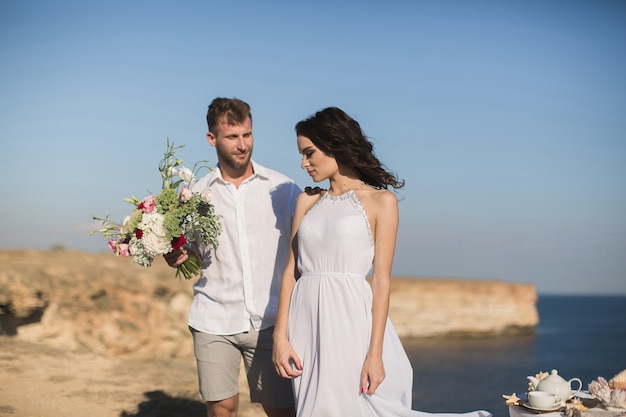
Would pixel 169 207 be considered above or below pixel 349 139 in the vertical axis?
below

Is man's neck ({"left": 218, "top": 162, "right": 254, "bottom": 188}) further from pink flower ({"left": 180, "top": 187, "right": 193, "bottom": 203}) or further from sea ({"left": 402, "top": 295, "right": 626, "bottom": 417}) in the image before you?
sea ({"left": 402, "top": 295, "right": 626, "bottom": 417})

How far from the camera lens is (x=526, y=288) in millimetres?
57938

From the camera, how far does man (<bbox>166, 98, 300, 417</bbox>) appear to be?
14.5 ft

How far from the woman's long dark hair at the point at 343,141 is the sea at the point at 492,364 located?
34280mm

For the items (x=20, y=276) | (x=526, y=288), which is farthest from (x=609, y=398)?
(x=526, y=288)

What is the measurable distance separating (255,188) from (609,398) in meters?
2.48

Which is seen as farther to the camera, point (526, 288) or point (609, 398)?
point (526, 288)

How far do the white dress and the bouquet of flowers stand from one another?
2.63ft

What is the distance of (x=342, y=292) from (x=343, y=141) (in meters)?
0.83

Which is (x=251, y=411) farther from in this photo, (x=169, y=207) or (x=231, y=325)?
(x=169, y=207)

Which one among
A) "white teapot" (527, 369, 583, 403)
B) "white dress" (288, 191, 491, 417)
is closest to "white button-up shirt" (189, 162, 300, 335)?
"white dress" (288, 191, 491, 417)

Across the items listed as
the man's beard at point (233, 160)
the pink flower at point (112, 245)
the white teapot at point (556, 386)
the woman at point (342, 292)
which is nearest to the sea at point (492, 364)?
the white teapot at point (556, 386)

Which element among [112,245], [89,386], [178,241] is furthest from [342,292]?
[89,386]

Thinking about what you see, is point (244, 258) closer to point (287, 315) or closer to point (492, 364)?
point (287, 315)
